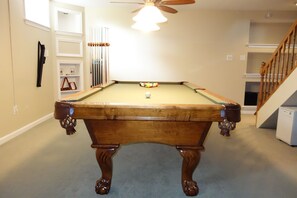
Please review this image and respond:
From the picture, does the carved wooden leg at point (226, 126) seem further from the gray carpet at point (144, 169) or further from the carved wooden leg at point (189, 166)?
the gray carpet at point (144, 169)

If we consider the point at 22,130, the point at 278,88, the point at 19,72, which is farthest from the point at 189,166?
the point at 19,72

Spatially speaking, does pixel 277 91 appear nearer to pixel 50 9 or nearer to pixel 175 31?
pixel 175 31

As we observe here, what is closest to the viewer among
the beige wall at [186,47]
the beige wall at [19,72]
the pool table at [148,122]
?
the pool table at [148,122]

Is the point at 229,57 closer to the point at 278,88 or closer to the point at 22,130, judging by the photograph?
the point at 278,88

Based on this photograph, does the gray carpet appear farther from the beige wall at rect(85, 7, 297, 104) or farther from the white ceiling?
the white ceiling

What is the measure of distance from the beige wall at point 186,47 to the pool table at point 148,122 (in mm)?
3740

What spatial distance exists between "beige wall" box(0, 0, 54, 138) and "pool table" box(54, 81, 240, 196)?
6.26 ft

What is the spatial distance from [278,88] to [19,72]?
3998 millimetres

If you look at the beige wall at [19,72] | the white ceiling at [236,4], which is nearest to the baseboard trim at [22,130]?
the beige wall at [19,72]

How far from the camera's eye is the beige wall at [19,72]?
11.0 feet

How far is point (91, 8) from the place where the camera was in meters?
5.57

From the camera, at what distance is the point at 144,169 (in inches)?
102

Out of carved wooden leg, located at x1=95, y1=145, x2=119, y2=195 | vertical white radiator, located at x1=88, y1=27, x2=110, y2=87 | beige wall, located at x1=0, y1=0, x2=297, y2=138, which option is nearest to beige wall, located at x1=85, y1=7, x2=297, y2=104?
beige wall, located at x1=0, y1=0, x2=297, y2=138

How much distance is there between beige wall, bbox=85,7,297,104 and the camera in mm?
5648
